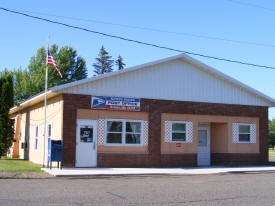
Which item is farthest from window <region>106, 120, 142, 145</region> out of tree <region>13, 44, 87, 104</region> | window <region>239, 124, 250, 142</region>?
tree <region>13, 44, 87, 104</region>

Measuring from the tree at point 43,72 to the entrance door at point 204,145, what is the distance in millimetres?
37201

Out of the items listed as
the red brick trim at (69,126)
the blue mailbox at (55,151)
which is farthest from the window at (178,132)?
the blue mailbox at (55,151)

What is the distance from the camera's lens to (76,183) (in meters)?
13.4

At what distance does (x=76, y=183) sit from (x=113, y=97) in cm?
719

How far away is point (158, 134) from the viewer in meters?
20.7

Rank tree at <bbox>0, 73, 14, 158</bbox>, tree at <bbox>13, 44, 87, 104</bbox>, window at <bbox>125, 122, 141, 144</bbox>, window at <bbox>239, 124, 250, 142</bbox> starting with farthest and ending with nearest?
tree at <bbox>13, 44, 87, 104</bbox> → tree at <bbox>0, 73, 14, 158</bbox> → window at <bbox>239, 124, 250, 142</bbox> → window at <bbox>125, 122, 141, 144</bbox>

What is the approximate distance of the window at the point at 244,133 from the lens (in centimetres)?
2306

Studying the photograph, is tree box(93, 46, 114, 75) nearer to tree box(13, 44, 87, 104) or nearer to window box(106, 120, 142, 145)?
tree box(13, 44, 87, 104)

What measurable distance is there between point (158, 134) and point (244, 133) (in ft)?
19.1

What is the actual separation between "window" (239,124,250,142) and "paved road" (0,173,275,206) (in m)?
8.99

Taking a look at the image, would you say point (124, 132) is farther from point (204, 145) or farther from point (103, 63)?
point (103, 63)

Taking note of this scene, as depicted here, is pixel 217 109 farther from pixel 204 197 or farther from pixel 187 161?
pixel 204 197

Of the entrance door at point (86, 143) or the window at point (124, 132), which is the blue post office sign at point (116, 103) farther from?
the entrance door at point (86, 143)

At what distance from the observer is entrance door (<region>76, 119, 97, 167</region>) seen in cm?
1900
